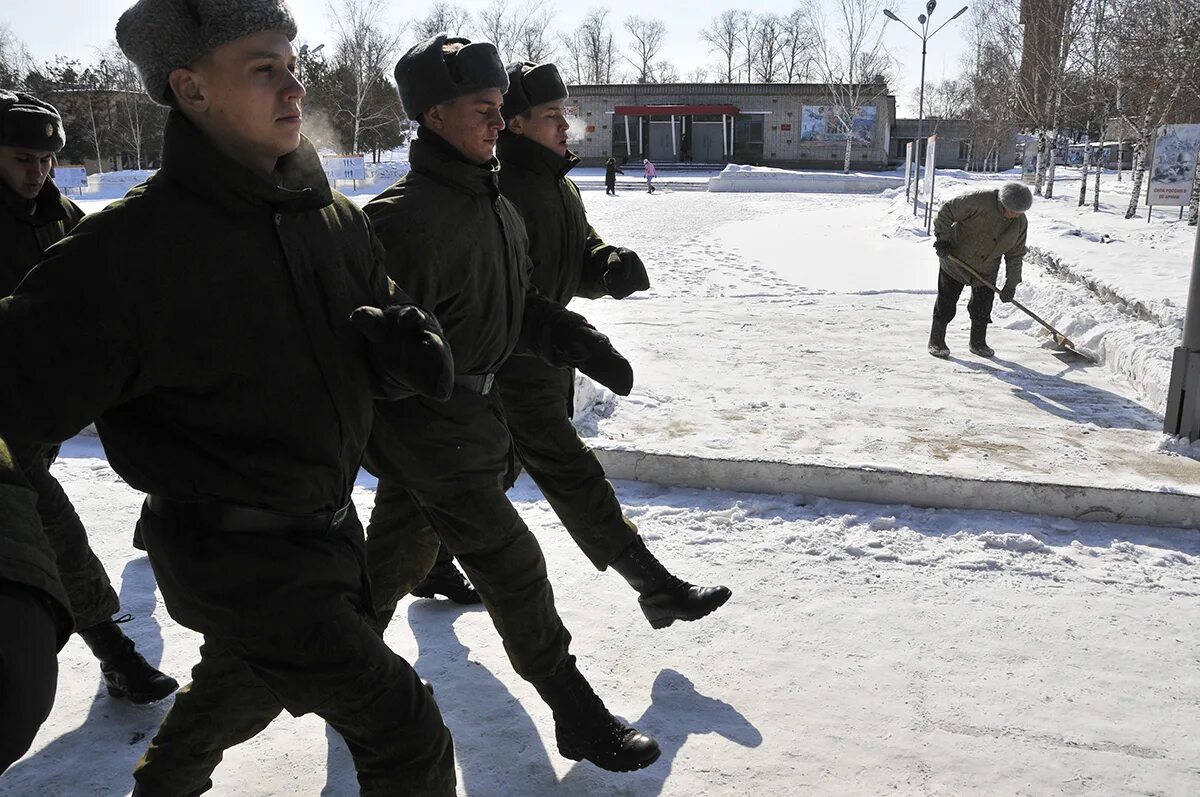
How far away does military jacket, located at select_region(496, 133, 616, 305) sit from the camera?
3223 mm

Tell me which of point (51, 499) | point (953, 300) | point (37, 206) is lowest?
point (953, 300)

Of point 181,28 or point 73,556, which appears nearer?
point 181,28

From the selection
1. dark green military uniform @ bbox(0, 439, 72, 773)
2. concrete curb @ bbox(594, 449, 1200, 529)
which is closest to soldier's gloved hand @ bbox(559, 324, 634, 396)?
dark green military uniform @ bbox(0, 439, 72, 773)

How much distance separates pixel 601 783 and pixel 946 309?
20.5 ft

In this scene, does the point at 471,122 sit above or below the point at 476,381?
above

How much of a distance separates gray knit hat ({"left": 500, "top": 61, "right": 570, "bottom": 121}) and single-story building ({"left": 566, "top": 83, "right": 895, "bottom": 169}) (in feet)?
167

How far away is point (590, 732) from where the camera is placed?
2.52 metres

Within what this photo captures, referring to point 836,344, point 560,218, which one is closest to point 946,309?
point 836,344

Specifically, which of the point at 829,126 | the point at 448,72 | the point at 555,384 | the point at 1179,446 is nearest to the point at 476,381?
the point at 555,384

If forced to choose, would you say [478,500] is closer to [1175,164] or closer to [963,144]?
[1175,164]

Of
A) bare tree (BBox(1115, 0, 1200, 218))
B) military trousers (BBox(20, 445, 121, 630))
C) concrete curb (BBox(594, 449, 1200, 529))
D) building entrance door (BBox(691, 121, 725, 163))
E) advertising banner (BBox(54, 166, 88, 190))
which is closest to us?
military trousers (BBox(20, 445, 121, 630))

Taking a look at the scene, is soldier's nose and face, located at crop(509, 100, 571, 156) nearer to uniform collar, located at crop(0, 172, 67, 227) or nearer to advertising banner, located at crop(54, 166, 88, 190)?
uniform collar, located at crop(0, 172, 67, 227)

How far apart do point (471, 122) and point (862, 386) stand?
4658 millimetres

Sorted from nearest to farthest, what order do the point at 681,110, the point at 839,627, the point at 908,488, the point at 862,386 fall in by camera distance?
the point at 839,627 < the point at 908,488 < the point at 862,386 < the point at 681,110
